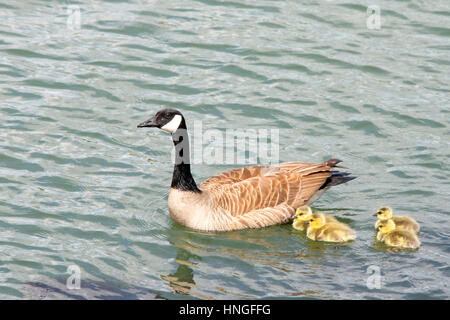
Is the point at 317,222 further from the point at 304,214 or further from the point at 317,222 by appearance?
the point at 304,214

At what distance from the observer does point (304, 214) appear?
1052 centimetres

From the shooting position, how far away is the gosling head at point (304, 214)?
10.5 m

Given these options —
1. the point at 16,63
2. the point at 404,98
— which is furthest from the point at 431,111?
the point at 16,63

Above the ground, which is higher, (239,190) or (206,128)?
(206,128)

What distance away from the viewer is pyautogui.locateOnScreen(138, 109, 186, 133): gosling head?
33.9ft

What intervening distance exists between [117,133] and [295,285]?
490cm

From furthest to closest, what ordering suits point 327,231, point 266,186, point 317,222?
point 266,186 < point 317,222 < point 327,231

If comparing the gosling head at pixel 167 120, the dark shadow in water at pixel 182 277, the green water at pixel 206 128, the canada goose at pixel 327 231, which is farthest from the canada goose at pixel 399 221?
the gosling head at pixel 167 120

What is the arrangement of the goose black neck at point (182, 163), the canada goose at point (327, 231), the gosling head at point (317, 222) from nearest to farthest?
1. the canada goose at point (327, 231)
2. the gosling head at point (317, 222)
3. the goose black neck at point (182, 163)

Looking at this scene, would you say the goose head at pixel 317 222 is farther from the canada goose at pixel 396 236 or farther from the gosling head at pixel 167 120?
the gosling head at pixel 167 120

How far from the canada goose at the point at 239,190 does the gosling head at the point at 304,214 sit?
1.42ft

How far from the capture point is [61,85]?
14.0 m

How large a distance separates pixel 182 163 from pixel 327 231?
7.21 ft

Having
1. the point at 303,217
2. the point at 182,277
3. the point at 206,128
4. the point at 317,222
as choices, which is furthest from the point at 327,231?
the point at 206,128
